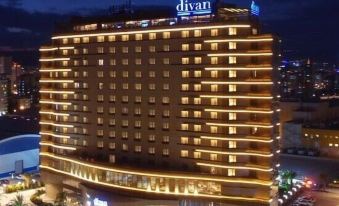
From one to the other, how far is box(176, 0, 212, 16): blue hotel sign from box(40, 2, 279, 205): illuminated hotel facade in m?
0.59

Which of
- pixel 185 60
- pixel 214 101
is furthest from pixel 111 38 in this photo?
pixel 214 101

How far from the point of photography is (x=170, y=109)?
56.4 m

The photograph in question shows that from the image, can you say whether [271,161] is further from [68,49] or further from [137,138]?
[68,49]

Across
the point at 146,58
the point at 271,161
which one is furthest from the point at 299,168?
the point at 146,58

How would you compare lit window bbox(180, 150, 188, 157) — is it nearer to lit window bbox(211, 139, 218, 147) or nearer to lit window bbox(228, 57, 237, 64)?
lit window bbox(211, 139, 218, 147)

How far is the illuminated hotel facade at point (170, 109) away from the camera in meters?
52.3

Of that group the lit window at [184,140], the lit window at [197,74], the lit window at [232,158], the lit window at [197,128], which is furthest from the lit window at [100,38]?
the lit window at [232,158]

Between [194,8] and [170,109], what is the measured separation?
11729 mm

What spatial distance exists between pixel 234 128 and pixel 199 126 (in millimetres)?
4122

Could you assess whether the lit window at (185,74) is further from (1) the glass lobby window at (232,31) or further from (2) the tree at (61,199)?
(2) the tree at (61,199)

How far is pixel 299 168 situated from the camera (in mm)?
85312

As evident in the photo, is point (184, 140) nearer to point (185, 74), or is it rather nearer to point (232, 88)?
point (185, 74)

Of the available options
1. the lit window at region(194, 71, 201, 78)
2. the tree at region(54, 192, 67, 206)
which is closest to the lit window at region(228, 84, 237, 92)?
the lit window at region(194, 71, 201, 78)

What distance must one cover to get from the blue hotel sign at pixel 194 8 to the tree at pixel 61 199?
1081 inches
